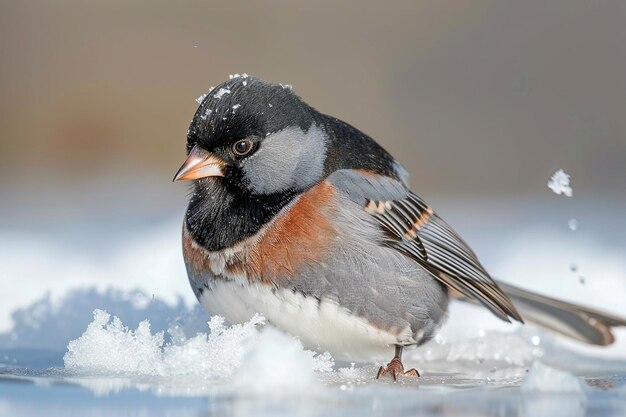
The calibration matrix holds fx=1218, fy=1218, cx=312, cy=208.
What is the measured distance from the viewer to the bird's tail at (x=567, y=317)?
5.94m

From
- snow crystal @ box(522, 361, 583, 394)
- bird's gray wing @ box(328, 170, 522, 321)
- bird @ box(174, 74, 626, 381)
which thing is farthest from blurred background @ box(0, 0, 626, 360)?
snow crystal @ box(522, 361, 583, 394)

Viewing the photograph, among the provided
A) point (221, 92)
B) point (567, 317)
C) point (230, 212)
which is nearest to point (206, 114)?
point (221, 92)

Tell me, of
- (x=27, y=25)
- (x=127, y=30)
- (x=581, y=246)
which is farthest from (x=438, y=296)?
(x=27, y=25)

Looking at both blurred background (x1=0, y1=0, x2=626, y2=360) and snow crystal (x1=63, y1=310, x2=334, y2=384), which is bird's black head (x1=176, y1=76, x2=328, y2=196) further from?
blurred background (x1=0, y1=0, x2=626, y2=360)

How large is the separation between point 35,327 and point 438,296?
2.10 metres

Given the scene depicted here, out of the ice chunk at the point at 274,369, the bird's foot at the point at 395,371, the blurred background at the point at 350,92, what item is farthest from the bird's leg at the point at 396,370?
the blurred background at the point at 350,92

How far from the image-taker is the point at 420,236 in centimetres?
541

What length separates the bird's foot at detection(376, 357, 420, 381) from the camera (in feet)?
16.6

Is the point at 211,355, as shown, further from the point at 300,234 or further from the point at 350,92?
the point at 350,92

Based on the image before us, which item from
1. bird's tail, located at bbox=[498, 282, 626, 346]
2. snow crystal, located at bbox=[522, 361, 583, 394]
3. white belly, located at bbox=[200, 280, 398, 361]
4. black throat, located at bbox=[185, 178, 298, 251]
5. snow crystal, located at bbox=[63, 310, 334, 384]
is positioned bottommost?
snow crystal, located at bbox=[522, 361, 583, 394]

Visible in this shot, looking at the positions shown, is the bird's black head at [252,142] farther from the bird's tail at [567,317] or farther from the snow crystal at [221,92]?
the bird's tail at [567,317]

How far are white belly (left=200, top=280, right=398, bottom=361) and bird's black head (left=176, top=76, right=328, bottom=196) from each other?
0.43 metres

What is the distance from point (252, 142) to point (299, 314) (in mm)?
719

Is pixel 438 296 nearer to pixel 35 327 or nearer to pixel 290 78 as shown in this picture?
pixel 35 327
